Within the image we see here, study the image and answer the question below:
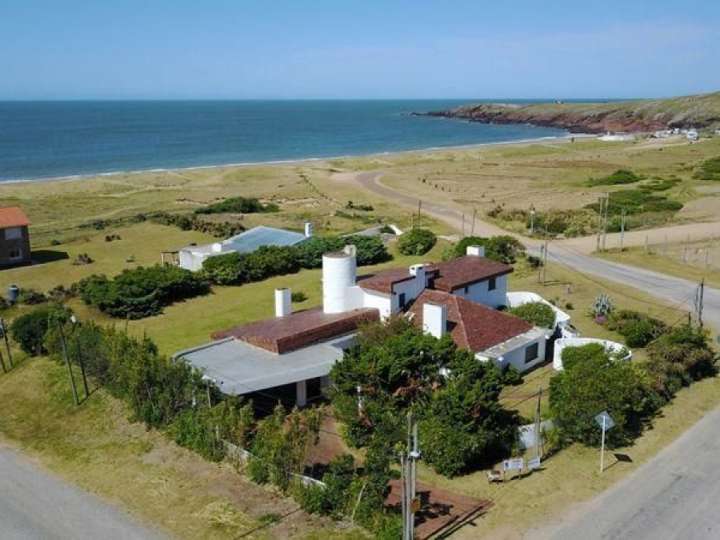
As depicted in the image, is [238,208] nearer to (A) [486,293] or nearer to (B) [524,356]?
(A) [486,293]

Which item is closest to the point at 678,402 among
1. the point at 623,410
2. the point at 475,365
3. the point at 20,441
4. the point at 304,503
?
the point at 623,410

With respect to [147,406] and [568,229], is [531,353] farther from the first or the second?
[568,229]

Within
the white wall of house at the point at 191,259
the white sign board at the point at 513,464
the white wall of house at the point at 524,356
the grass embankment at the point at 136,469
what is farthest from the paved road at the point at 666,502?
the white wall of house at the point at 191,259

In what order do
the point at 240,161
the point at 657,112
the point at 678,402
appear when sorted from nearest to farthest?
the point at 678,402
the point at 240,161
the point at 657,112

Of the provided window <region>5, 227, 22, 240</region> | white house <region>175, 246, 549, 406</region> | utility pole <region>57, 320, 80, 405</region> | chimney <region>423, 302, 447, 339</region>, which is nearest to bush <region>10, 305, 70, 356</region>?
utility pole <region>57, 320, 80, 405</region>

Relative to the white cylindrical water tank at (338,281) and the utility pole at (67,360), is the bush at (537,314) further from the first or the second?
the utility pole at (67,360)

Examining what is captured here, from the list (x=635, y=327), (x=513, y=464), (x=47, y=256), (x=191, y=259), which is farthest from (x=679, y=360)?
(x=47, y=256)
